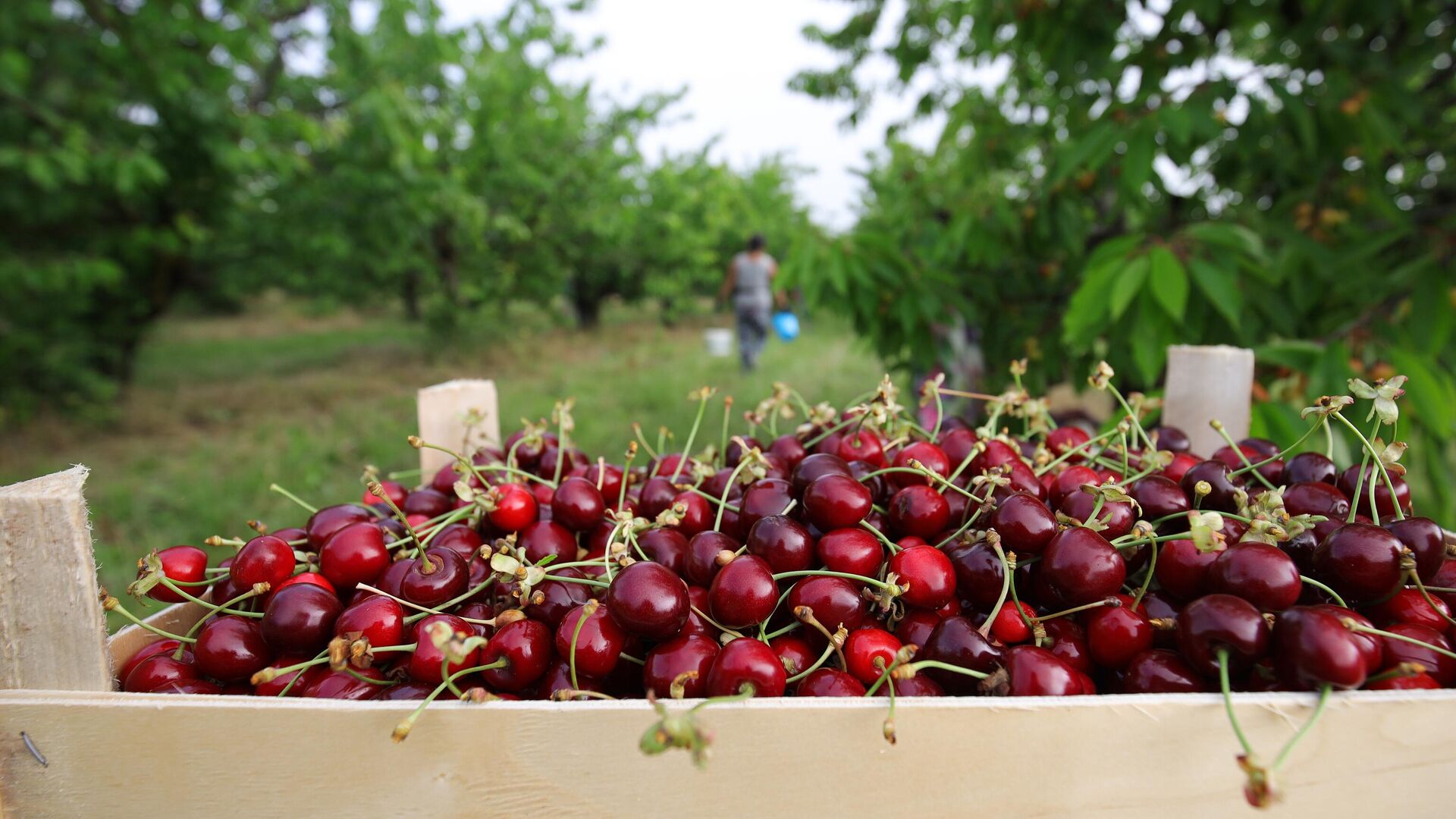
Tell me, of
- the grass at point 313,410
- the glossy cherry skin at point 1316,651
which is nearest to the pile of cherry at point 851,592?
the glossy cherry skin at point 1316,651

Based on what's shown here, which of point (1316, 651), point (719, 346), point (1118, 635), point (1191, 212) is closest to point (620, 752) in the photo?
point (1118, 635)

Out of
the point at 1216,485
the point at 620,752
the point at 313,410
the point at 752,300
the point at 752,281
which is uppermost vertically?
the point at 752,281

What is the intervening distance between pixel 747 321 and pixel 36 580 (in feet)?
26.8

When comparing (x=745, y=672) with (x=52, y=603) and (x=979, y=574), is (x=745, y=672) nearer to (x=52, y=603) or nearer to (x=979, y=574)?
(x=979, y=574)

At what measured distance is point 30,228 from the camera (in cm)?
635

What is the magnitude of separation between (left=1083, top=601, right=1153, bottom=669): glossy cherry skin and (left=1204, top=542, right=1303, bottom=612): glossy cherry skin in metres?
0.09

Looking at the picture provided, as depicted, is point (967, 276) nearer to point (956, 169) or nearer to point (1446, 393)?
point (956, 169)

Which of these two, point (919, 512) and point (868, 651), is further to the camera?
point (919, 512)

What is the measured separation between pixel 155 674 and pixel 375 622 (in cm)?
27

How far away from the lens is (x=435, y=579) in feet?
2.82

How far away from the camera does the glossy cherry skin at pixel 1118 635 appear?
79cm

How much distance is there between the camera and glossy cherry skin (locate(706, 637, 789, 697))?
0.72 metres

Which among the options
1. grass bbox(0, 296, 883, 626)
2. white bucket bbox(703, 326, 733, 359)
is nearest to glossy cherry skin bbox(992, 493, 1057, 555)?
grass bbox(0, 296, 883, 626)

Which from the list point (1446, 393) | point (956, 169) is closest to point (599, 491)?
point (1446, 393)
